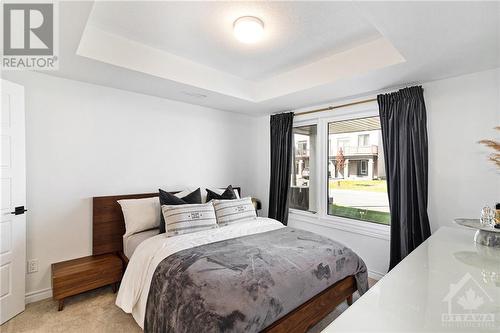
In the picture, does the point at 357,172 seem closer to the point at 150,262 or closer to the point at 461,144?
the point at 461,144

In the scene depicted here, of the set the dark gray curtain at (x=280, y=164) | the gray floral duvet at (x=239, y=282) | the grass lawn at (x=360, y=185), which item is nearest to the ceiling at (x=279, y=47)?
the dark gray curtain at (x=280, y=164)

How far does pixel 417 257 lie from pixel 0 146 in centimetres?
326

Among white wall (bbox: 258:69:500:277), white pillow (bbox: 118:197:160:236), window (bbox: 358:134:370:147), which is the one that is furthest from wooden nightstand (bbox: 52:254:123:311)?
white wall (bbox: 258:69:500:277)

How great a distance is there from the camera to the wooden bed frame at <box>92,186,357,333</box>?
171 cm

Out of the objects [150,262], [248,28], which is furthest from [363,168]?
[150,262]

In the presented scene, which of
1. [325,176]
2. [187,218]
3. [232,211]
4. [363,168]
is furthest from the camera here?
[325,176]

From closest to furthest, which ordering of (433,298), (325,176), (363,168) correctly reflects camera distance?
1. (433,298)
2. (363,168)
3. (325,176)

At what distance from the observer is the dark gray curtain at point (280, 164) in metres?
3.88

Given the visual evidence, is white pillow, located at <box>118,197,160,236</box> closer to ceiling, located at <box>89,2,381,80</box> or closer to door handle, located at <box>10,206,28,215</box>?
door handle, located at <box>10,206,28,215</box>

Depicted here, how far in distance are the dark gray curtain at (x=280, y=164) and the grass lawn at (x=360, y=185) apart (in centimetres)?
73

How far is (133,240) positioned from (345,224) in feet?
8.72

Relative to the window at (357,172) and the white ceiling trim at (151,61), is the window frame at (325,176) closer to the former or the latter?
the window at (357,172)

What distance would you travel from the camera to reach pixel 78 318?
85.2 inches

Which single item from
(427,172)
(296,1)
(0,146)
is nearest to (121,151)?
(0,146)
